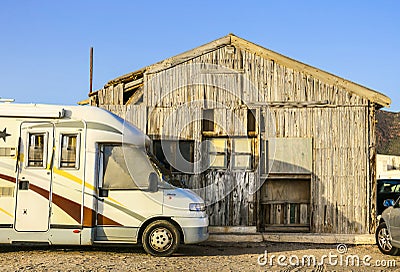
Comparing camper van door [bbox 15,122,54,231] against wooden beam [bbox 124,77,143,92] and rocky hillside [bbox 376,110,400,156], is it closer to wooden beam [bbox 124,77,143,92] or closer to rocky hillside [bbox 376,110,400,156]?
wooden beam [bbox 124,77,143,92]

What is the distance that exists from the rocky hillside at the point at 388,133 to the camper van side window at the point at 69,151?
2248 inches

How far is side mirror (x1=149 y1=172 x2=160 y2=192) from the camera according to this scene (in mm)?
11375

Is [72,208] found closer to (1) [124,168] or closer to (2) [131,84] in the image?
(1) [124,168]

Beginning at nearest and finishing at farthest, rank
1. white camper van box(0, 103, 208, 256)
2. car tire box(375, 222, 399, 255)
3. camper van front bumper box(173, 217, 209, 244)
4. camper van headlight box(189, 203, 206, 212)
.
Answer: white camper van box(0, 103, 208, 256) → camper van front bumper box(173, 217, 209, 244) → camper van headlight box(189, 203, 206, 212) → car tire box(375, 222, 399, 255)

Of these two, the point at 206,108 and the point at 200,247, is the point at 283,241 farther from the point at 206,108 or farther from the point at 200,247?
the point at 206,108

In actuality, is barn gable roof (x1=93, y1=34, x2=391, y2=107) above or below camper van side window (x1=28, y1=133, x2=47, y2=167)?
above

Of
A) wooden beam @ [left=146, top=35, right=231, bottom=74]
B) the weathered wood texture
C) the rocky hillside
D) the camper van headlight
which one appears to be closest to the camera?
the camper van headlight

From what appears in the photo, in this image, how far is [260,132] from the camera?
1588 centimetres

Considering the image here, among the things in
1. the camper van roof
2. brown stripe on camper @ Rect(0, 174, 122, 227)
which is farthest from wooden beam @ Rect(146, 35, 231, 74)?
brown stripe on camper @ Rect(0, 174, 122, 227)

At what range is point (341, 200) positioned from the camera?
15.6 metres

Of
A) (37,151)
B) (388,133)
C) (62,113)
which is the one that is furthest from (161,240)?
(388,133)

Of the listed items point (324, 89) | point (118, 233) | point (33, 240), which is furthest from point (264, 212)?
point (33, 240)

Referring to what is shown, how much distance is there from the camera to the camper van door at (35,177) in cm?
1120

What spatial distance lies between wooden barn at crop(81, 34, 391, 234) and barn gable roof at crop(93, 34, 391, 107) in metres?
0.03
